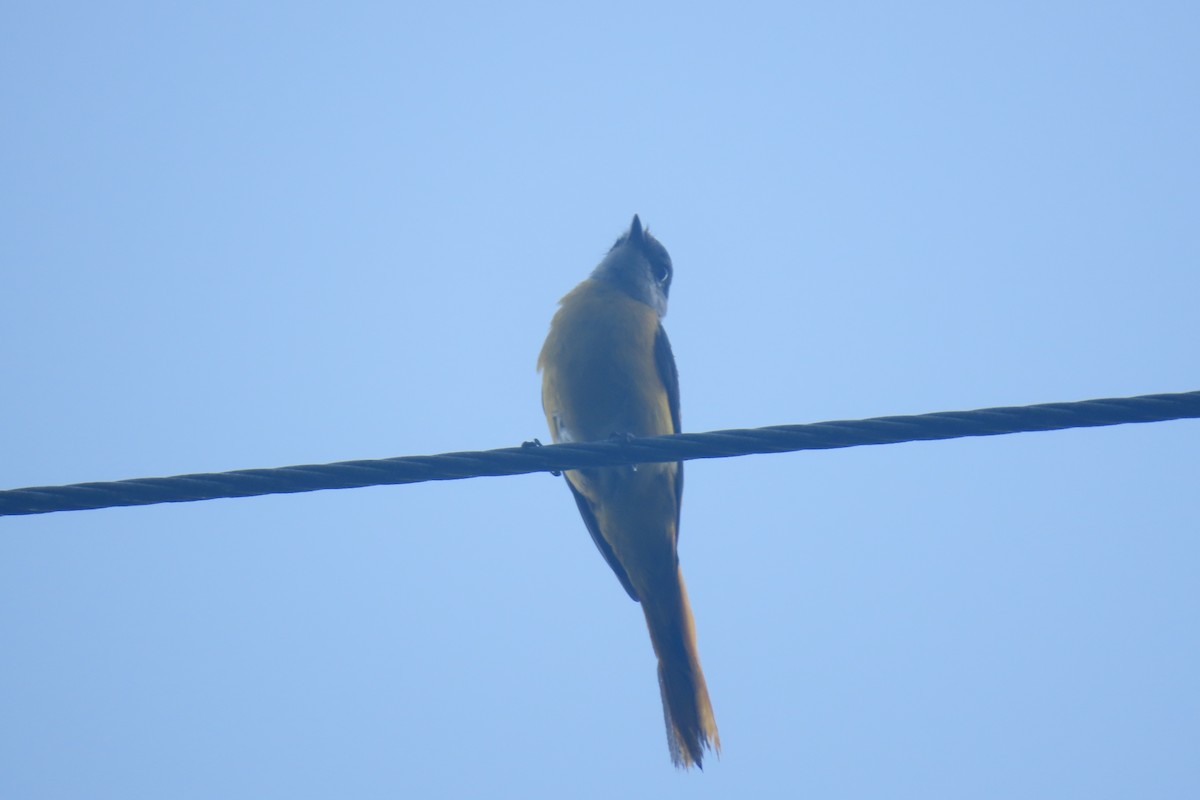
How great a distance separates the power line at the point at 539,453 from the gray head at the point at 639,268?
3.43 meters

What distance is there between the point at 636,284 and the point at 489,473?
3734 mm

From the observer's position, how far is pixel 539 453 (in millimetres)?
3076

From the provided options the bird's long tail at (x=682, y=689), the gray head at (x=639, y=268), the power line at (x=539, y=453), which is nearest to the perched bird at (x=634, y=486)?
the bird's long tail at (x=682, y=689)

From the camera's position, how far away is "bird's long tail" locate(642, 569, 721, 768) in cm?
508

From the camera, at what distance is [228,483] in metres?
2.76

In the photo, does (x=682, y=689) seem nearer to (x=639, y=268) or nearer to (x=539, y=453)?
(x=539, y=453)

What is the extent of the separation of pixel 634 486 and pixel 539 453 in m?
2.18

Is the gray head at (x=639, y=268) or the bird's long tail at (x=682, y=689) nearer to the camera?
the bird's long tail at (x=682, y=689)

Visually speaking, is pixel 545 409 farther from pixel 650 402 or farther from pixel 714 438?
pixel 714 438

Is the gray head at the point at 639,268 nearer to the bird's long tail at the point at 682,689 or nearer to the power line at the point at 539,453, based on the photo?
the bird's long tail at the point at 682,689

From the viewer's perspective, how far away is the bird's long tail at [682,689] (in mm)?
5082

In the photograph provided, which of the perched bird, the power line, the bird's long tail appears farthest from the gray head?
the power line

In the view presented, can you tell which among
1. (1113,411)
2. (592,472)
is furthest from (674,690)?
(1113,411)

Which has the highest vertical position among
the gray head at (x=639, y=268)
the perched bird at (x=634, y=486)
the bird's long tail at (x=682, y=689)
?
the gray head at (x=639, y=268)
